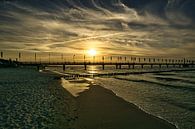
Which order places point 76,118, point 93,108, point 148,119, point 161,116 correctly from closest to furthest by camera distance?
point 76,118, point 148,119, point 161,116, point 93,108

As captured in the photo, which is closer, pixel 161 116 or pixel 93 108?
pixel 161 116

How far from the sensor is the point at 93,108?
14.6 m

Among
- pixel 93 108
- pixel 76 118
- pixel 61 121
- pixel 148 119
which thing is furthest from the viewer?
pixel 93 108

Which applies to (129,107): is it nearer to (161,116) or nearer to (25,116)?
(161,116)

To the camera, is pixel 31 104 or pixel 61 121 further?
pixel 31 104

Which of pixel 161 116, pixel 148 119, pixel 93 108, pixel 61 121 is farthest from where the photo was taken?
pixel 93 108

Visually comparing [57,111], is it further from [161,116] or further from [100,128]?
[161,116]

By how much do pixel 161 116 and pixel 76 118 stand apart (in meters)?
4.94

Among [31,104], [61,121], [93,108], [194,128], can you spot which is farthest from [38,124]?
[194,128]

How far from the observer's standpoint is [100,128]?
984 centimetres

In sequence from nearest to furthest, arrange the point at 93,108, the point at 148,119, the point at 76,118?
the point at 76,118 < the point at 148,119 < the point at 93,108

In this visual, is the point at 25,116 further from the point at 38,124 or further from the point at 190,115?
the point at 190,115

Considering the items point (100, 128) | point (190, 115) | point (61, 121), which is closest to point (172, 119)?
point (190, 115)

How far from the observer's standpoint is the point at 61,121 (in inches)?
406
